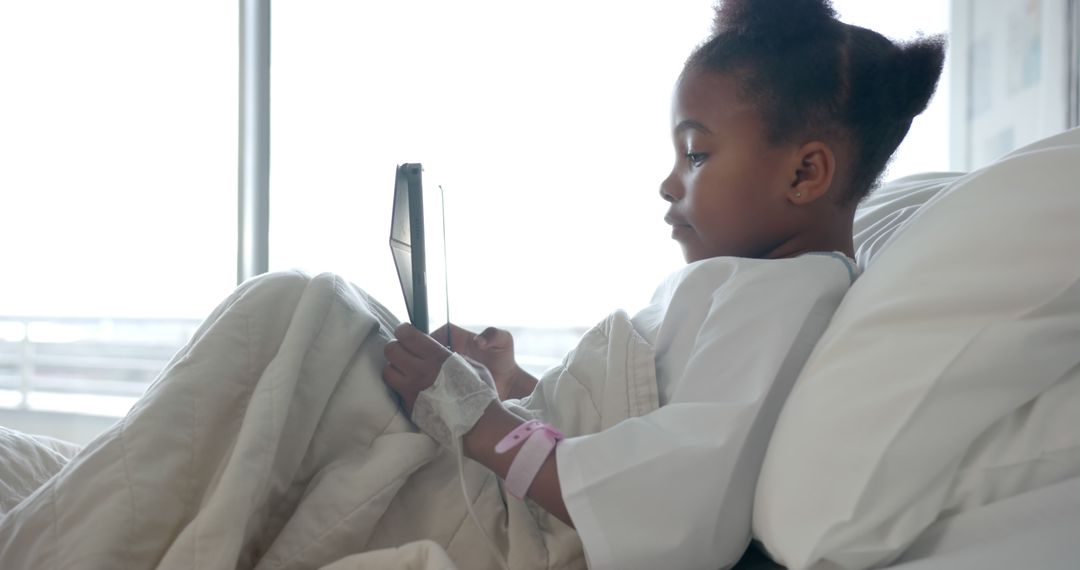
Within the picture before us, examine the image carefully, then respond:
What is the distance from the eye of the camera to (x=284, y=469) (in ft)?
2.50

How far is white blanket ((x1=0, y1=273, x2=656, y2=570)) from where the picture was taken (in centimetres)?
65

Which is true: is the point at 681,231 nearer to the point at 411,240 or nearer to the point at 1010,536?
the point at 411,240

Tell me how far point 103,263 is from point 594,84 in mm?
1936

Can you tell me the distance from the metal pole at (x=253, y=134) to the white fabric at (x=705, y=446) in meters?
1.99

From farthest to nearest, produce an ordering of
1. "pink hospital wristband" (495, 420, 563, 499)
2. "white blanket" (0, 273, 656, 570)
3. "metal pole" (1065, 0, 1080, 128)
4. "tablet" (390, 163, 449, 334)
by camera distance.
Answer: "metal pole" (1065, 0, 1080, 128) → "tablet" (390, 163, 449, 334) → "pink hospital wristband" (495, 420, 563, 499) → "white blanket" (0, 273, 656, 570)

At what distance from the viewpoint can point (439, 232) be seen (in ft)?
3.75

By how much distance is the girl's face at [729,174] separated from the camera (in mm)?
1004

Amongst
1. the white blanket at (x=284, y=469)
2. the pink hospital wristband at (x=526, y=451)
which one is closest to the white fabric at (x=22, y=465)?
the white blanket at (x=284, y=469)

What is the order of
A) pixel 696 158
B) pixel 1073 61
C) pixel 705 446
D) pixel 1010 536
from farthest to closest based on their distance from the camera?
1. pixel 1073 61
2. pixel 696 158
3. pixel 705 446
4. pixel 1010 536

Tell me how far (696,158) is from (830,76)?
194 millimetres

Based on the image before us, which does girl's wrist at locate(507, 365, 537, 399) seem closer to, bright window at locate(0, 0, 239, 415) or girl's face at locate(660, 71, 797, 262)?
girl's face at locate(660, 71, 797, 262)

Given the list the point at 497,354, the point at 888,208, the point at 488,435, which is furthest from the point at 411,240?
the point at 888,208

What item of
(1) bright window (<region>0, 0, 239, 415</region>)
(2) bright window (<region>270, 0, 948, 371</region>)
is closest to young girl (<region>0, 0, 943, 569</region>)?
(2) bright window (<region>270, 0, 948, 371</region>)

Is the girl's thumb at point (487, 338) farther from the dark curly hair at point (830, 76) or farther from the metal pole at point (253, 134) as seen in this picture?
the metal pole at point (253, 134)
